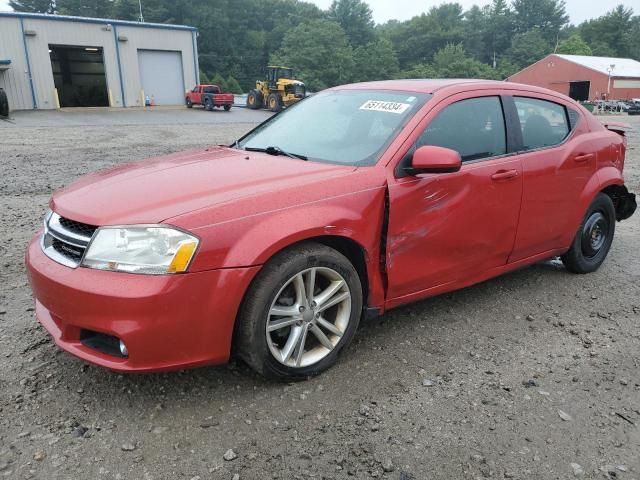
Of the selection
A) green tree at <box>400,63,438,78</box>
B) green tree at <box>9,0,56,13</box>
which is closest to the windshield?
green tree at <box>400,63,438,78</box>

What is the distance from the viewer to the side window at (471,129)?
11.0 feet

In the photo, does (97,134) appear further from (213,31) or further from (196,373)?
(213,31)

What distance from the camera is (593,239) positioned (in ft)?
15.3

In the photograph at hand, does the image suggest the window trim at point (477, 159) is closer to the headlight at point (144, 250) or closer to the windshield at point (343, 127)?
the windshield at point (343, 127)

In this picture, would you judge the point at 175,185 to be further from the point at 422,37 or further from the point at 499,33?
the point at 499,33

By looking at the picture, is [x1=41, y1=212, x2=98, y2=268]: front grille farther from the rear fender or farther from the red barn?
the red barn

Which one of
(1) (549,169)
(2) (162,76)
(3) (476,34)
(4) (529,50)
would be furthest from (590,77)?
(1) (549,169)

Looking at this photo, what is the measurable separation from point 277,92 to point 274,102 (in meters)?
0.60

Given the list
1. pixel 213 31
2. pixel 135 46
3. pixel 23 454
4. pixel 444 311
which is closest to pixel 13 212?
pixel 23 454

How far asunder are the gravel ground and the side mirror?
1123 mm

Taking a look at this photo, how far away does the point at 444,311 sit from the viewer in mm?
3844

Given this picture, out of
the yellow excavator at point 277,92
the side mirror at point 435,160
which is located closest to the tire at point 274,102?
the yellow excavator at point 277,92

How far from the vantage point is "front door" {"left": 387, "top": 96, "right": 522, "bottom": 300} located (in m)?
3.12

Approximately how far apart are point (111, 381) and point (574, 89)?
62.8m
